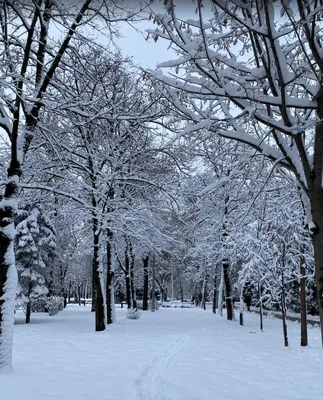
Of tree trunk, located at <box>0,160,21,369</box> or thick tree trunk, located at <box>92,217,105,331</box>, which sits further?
thick tree trunk, located at <box>92,217,105,331</box>

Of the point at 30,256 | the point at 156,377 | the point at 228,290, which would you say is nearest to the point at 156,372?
the point at 156,377

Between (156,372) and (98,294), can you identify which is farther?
(98,294)

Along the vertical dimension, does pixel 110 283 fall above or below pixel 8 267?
below

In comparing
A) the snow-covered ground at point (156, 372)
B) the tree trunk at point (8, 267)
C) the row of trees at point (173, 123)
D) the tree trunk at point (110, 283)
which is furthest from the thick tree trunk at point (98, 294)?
A: the tree trunk at point (8, 267)

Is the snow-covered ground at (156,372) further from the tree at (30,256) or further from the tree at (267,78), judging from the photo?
the tree at (30,256)

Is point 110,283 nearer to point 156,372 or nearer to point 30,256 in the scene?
point 30,256

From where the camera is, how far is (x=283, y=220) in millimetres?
12766

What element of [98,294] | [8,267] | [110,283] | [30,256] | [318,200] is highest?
[318,200]

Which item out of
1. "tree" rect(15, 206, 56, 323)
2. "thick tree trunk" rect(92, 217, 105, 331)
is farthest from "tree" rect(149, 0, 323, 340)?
"tree" rect(15, 206, 56, 323)

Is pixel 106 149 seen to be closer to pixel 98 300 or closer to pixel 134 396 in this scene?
pixel 98 300

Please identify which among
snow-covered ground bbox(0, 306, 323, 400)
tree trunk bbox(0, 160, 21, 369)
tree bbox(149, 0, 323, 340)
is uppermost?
tree bbox(149, 0, 323, 340)

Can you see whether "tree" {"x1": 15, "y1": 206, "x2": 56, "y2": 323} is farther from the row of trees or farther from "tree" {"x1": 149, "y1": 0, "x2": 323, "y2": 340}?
"tree" {"x1": 149, "y1": 0, "x2": 323, "y2": 340}

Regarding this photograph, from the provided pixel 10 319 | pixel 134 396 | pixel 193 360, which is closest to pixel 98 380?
pixel 134 396

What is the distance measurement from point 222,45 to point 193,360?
6.80 metres
